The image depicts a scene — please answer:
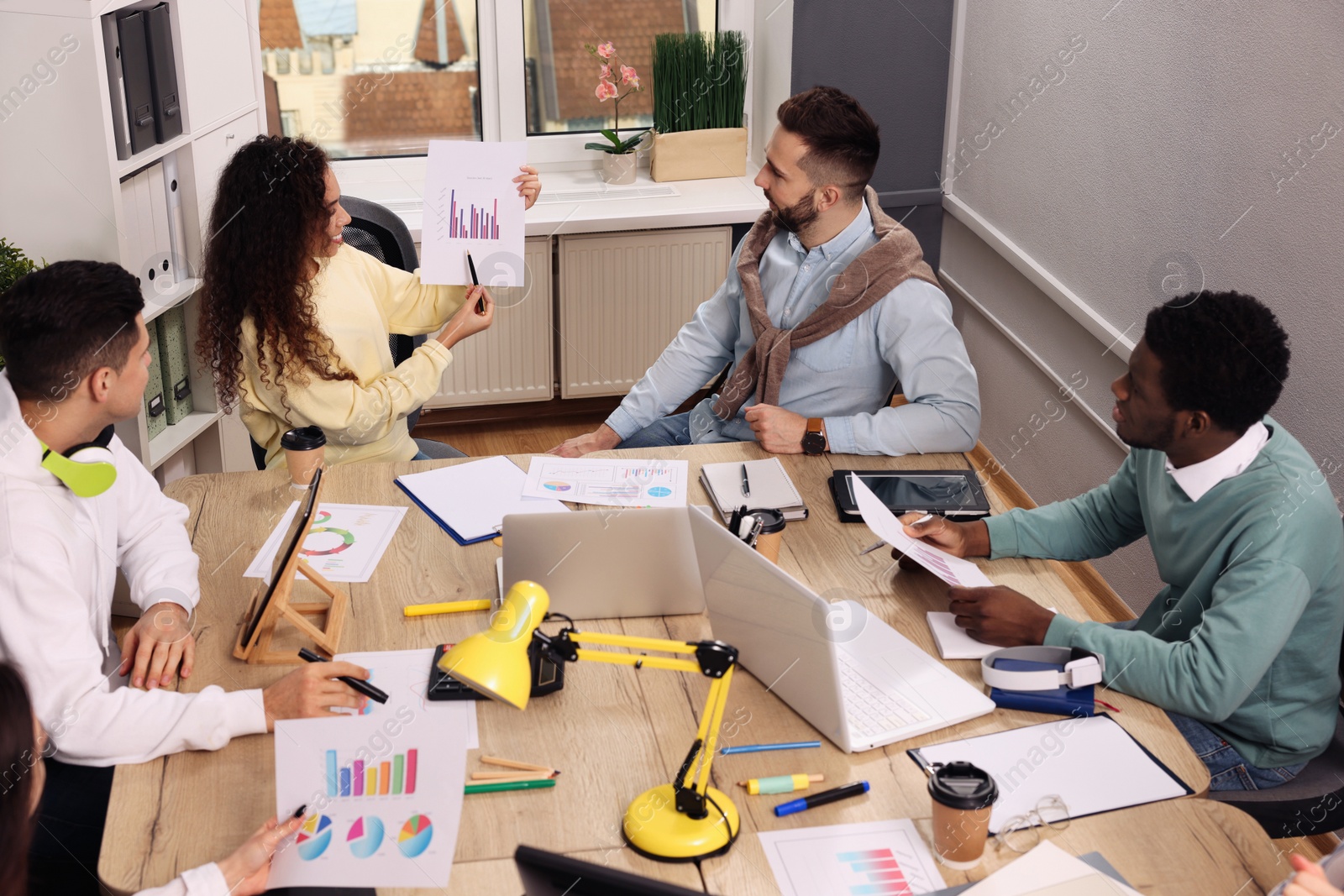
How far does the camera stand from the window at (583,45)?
4.04 m

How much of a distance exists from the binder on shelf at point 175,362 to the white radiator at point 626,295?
1.22 meters

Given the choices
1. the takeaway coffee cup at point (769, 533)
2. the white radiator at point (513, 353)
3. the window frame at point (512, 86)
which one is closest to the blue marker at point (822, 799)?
the takeaway coffee cup at point (769, 533)

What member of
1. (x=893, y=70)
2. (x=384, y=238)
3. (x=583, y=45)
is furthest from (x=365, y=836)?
(x=583, y=45)

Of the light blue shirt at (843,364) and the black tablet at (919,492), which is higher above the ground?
the light blue shirt at (843,364)

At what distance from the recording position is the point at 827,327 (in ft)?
8.17

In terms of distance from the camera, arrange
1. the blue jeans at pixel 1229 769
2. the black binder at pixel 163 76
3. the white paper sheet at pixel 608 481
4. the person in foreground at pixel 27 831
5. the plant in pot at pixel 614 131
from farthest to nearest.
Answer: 1. the plant in pot at pixel 614 131
2. the black binder at pixel 163 76
3. the white paper sheet at pixel 608 481
4. the blue jeans at pixel 1229 769
5. the person in foreground at pixel 27 831

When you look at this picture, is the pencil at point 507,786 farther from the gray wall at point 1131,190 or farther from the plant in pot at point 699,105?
the plant in pot at point 699,105

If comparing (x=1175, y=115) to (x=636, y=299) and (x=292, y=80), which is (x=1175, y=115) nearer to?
(x=636, y=299)

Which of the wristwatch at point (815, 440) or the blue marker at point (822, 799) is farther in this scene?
the wristwatch at point (815, 440)

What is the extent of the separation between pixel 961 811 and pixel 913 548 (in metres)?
0.62

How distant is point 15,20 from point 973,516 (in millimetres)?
2220

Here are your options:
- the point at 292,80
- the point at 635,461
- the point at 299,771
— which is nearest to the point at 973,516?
the point at 635,461

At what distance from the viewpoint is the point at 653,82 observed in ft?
13.4

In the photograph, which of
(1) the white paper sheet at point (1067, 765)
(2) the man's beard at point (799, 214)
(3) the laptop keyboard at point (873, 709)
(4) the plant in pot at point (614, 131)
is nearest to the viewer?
(1) the white paper sheet at point (1067, 765)
